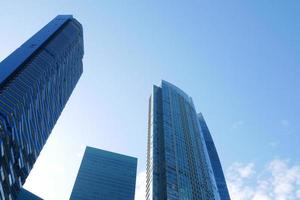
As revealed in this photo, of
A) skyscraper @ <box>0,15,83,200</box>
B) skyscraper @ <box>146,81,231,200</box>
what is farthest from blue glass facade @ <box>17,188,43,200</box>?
skyscraper @ <box>146,81,231,200</box>

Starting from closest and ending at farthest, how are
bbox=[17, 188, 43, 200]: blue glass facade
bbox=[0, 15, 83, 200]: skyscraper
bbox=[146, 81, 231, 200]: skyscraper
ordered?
1. bbox=[0, 15, 83, 200]: skyscraper
2. bbox=[146, 81, 231, 200]: skyscraper
3. bbox=[17, 188, 43, 200]: blue glass facade

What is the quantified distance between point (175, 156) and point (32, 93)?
227 ft

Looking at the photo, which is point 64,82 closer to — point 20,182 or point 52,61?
point 52,61

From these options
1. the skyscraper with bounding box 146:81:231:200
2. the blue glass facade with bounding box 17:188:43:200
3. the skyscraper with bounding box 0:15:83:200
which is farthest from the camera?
the blue glass facade with bounding box 17:188:43:200

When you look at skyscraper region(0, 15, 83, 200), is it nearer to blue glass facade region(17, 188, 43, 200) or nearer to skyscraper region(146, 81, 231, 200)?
blue glass facade region(17, 188, 43, 200)

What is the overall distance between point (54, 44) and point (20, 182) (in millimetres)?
58592

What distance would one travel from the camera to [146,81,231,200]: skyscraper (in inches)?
5226

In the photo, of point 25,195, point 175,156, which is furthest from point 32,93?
point 175,156

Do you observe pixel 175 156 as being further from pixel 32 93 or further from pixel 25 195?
pixel 25 195

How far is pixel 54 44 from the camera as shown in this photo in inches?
5517

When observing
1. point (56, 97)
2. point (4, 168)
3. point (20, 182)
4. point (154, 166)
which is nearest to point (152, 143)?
point (154, 166)

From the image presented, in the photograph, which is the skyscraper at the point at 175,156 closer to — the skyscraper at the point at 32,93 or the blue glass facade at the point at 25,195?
the skyscraper at the point at 32,93

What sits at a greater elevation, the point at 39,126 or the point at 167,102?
the point at 167,102

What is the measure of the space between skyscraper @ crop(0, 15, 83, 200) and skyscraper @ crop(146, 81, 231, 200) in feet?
163
